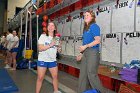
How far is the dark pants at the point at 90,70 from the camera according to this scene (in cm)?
374

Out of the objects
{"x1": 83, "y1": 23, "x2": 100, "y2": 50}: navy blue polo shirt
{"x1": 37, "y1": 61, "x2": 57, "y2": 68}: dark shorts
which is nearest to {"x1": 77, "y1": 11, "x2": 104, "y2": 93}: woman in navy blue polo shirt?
{"x1": 83, "y1": 23, "x2": 100, "y2": 50}: navy blue polo shirt

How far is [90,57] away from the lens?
12.3ft

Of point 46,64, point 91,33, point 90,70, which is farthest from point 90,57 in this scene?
point 46,64

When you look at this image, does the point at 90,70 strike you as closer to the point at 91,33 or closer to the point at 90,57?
the point at 90,57

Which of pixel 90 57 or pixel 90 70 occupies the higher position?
pixel 90 57

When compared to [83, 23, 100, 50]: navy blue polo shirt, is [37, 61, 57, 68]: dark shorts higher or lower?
lower

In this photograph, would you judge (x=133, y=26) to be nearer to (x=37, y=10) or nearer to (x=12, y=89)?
(x=12, y=89)

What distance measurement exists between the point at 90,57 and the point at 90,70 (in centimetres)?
19

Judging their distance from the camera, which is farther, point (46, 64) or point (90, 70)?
point (46, 64)

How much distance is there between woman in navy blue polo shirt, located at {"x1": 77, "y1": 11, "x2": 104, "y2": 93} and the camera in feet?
12.2

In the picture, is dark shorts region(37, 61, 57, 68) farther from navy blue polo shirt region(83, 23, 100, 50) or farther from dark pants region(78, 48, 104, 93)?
navy blue polo shirt region(83, 23, 100, 50)

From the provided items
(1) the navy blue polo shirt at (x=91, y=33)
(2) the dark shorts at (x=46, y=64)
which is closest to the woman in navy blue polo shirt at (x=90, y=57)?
(1) the navy blue polo shirt at (x=91, y=33)

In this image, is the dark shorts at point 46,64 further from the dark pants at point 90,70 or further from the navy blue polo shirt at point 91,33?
the navy blue polo shirt at point 91,33

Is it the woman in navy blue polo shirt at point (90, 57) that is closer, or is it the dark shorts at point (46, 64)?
the woman in navy blue polo shirt at point (90, 57)
